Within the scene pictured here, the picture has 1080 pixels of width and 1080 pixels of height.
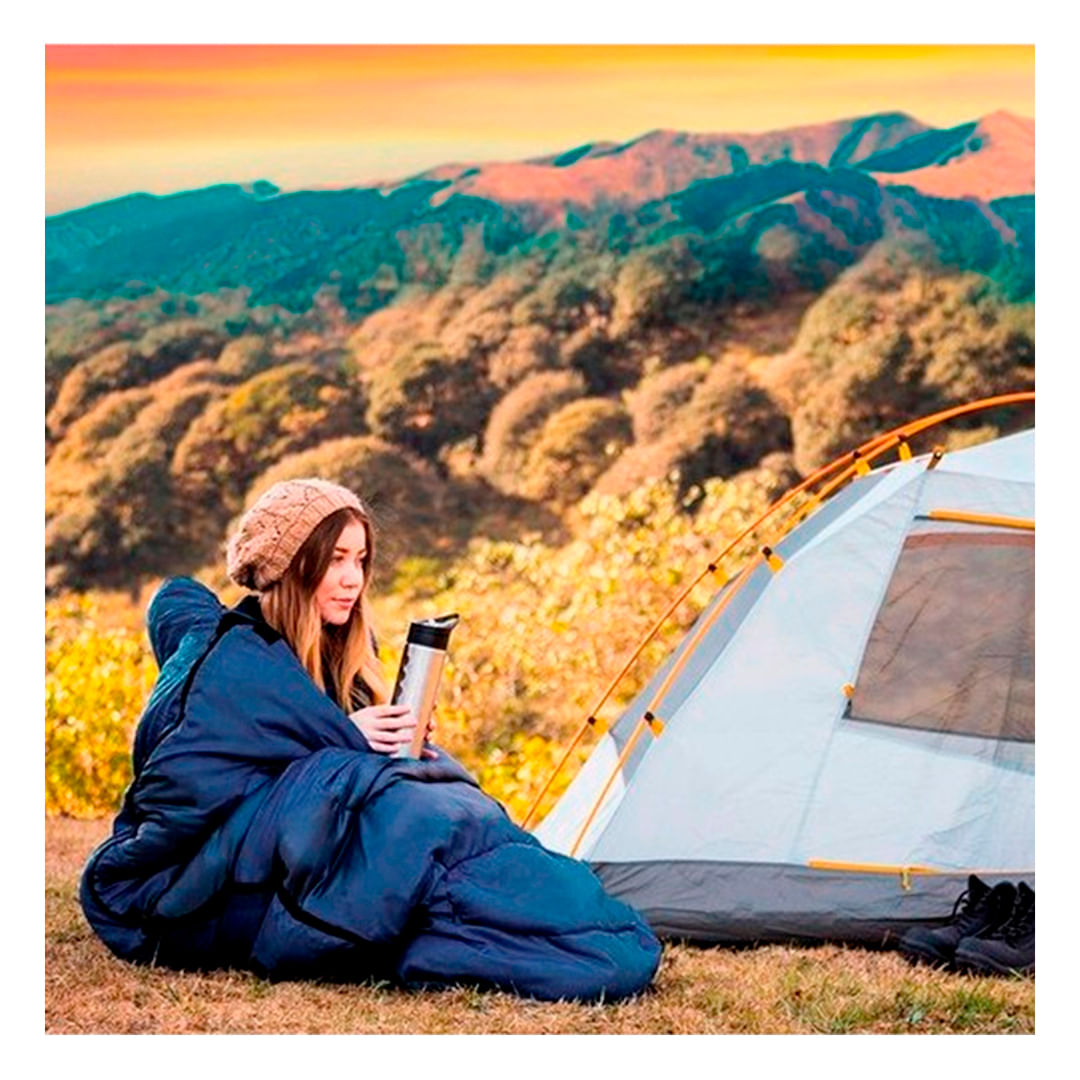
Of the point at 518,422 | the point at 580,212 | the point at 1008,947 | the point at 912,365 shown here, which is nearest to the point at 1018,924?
the point at 1008,947

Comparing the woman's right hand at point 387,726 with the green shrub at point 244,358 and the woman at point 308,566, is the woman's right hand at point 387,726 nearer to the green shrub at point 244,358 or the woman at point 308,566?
the woman at point 308,566

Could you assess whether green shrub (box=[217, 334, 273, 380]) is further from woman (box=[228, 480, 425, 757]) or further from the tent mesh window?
woman (box=[228, 480, 425, 757])

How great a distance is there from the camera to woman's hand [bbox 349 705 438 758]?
3.41 metres

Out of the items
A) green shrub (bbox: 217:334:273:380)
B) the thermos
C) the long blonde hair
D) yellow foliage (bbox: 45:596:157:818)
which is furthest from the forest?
the thermos

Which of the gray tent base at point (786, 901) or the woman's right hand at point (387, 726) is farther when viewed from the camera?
the gray tent base at point (786, 901)

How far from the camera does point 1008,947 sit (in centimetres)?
368

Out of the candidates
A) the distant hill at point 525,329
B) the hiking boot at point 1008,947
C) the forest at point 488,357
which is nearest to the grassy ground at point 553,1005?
the hiking boot at point 1008,947

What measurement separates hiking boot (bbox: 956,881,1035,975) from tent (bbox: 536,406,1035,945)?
6.1 inches

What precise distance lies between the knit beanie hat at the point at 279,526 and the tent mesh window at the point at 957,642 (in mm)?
1279

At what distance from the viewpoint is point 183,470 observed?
9.20 meters

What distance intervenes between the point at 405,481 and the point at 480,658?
1.81m

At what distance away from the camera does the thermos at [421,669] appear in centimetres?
338

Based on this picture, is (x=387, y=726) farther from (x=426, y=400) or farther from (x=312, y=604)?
(x=426, y=400)
